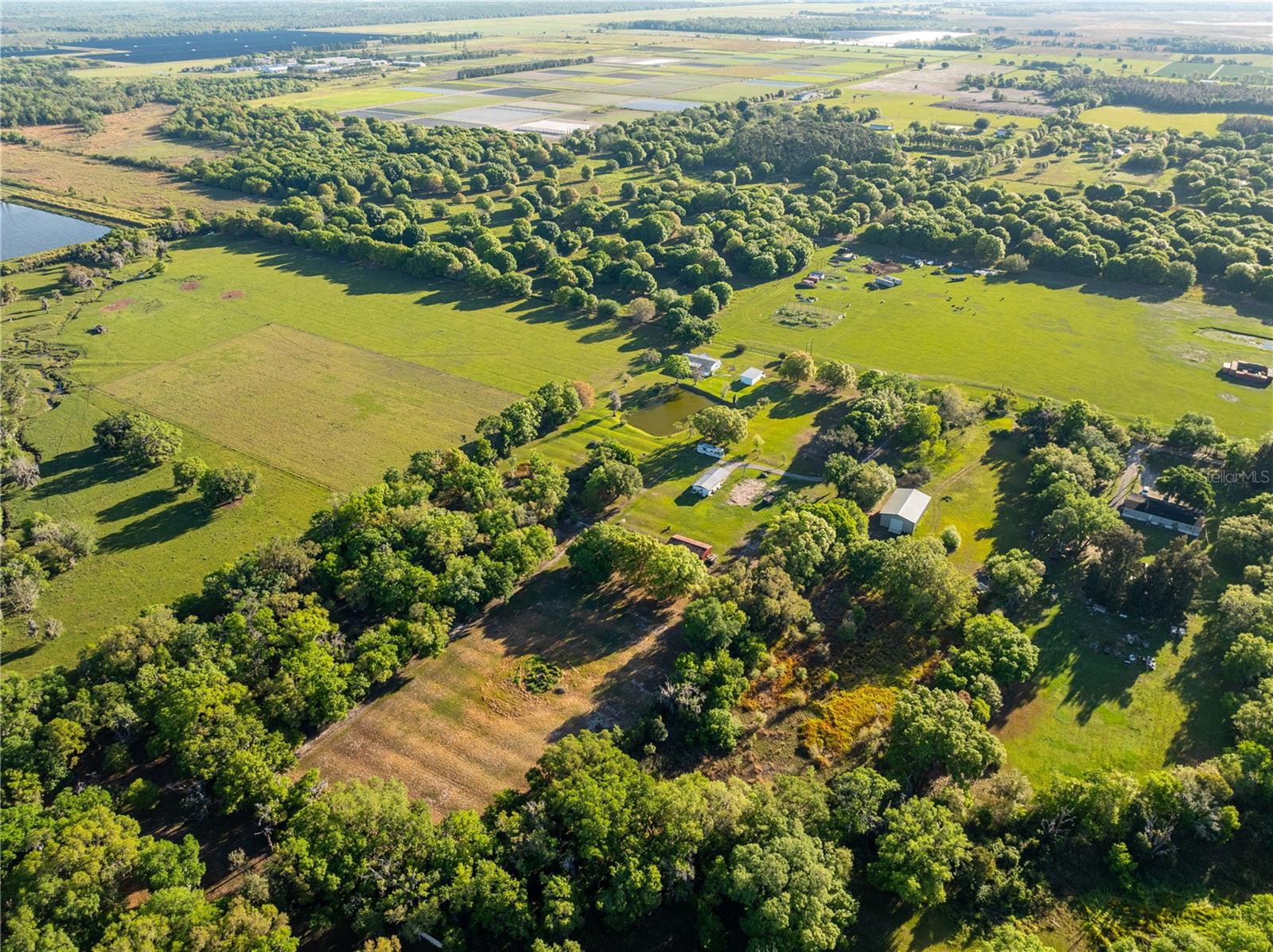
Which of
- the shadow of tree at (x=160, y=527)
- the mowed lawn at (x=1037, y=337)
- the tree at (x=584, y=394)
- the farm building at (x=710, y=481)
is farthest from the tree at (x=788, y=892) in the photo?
the mowed lawn at (x=1037, y=337)

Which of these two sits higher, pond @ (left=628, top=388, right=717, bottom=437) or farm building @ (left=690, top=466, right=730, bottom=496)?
pond @ (left=628, top=388, right=717, bottom=437)

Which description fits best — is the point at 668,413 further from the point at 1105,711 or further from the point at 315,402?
the point at 1105,711

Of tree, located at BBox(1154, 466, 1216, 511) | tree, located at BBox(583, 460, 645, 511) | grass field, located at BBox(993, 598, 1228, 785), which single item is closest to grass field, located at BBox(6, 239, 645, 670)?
tree, located at BBox(583, 460, 645, 511)

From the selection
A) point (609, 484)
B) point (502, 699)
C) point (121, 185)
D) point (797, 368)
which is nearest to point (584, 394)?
point (609, 484)


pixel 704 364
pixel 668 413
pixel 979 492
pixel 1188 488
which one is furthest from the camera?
pixel 704 364

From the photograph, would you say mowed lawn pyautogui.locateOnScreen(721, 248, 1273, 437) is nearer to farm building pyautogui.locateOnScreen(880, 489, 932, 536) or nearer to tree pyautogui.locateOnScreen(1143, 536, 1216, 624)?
farm building pyautogui.locateOnScreen(880, 489, 932, 536)

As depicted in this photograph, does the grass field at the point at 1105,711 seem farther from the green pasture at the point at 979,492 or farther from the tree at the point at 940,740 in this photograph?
the green pasture at the point at 979,492
